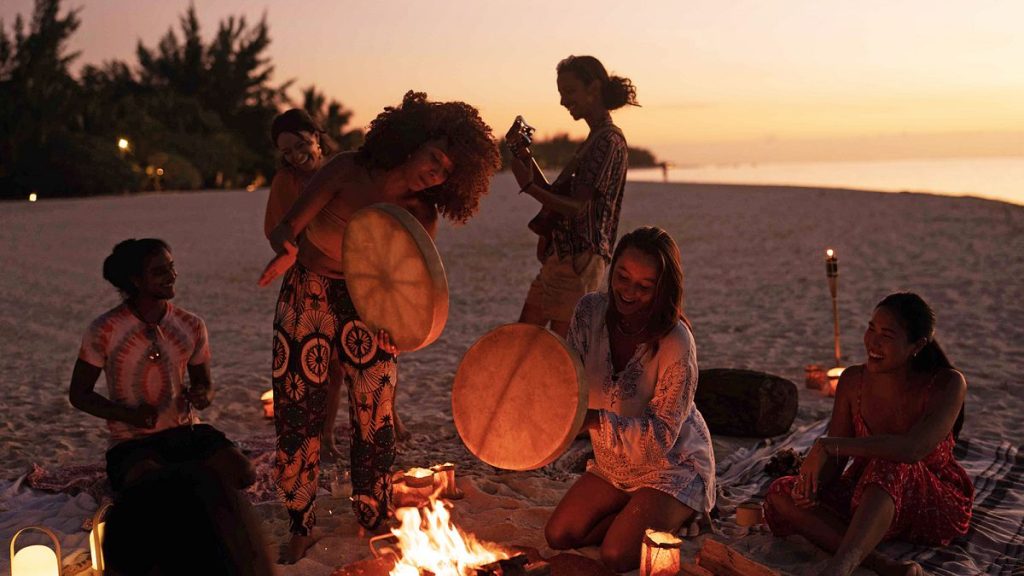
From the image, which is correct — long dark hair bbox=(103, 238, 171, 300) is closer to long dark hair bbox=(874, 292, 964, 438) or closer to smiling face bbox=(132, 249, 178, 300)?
smiling face bbox=(132, 249, 178, 300)

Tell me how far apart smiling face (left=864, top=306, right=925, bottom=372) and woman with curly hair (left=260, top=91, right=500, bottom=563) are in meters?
1.64

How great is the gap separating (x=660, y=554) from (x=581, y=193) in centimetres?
198

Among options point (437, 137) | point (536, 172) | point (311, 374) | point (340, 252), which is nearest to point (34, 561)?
point (311, 374)

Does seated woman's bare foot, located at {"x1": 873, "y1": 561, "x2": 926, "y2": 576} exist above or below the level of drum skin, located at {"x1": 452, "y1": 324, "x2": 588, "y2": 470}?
below

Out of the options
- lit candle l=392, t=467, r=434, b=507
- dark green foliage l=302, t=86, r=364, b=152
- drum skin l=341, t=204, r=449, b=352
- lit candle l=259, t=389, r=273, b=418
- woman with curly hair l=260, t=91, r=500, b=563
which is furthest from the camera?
dark green foliage l=302, t=86, r=364, b=152

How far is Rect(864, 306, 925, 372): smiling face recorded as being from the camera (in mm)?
3510

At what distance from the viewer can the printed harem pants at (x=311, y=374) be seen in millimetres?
3766

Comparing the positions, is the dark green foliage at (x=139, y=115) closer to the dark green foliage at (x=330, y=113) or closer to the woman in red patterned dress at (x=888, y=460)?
the dark green foliage at (x=330, y=113)

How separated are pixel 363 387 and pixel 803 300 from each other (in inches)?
328

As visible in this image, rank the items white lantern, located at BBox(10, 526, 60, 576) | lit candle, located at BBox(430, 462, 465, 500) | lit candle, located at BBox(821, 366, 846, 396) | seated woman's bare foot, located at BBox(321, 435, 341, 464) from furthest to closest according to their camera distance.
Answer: lit candle, located at BBox(821, 366, 846, 396) → seated woman's bare foot, located at BBox(321, 435, 341, 464) → lit candle, located at BBox(430, 462, 465, 500) → white lantern, located at BBox(10, 526, 60, 576)

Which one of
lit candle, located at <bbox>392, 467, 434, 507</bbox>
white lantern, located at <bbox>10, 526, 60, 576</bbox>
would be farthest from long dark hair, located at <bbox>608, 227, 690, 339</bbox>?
white lantern, located at <bbox>10, 526, 60, 576</bbox>

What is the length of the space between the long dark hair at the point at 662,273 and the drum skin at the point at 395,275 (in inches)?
28.9

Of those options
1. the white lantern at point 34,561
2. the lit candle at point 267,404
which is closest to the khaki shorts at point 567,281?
the lit candle at point 267,404

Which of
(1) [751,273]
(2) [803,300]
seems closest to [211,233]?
(1) [751,273]
